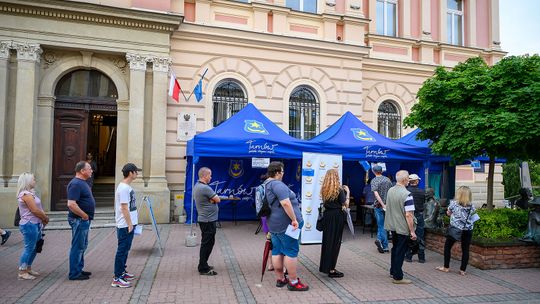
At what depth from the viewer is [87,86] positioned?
461 inches

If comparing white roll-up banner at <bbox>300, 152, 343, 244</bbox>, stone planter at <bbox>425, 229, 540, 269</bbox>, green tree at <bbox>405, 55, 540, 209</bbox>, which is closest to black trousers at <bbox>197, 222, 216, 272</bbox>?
white roll-up banner at <bbox>300, 152, 343, 244</bbox>

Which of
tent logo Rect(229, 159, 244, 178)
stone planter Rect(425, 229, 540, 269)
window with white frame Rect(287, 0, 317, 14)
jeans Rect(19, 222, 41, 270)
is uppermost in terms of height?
window with white frame Rect(287, 0, 317, 14)

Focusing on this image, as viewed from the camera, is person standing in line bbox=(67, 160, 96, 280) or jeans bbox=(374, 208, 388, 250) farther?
jeans bbox=(374, 208, 388, 250)

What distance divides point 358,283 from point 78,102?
32.0 feet

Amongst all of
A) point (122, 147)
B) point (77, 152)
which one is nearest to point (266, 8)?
point (122, 147)

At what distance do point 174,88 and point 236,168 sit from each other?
2.99 meters

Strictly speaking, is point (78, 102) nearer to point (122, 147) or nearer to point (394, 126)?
point (122, 147)

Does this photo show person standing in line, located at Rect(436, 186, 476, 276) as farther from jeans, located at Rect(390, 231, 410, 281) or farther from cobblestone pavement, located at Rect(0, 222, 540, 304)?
jeans, located at Rect(390, 231, 410, 281)

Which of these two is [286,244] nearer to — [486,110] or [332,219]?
[332,219]

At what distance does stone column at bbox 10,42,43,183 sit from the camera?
10406 millimetres

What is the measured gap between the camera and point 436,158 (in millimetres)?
10578

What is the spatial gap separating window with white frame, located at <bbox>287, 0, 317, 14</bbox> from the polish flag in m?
5.34

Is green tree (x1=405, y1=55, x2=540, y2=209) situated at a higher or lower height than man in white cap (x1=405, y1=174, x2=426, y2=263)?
higher

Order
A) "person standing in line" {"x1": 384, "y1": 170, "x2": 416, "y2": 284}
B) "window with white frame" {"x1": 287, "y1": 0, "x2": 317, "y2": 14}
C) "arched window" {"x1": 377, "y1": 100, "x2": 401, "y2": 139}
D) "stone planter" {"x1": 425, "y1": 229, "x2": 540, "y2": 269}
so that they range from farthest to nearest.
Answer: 1. "arched window" {"x1": 377, "y1": 100, "x2": 401, "y2": 139}
2. "window with white frame" {"x1": 287, "y1": 0, "x2": 317, "y2": 14}
3. "stone planter" {"x1": 425, "y1": 229, "x2": 540, "y2": 269}
4. "person standing in line" {"x1": 384, "y1": 170, "x2": 416, "y2": 284}
